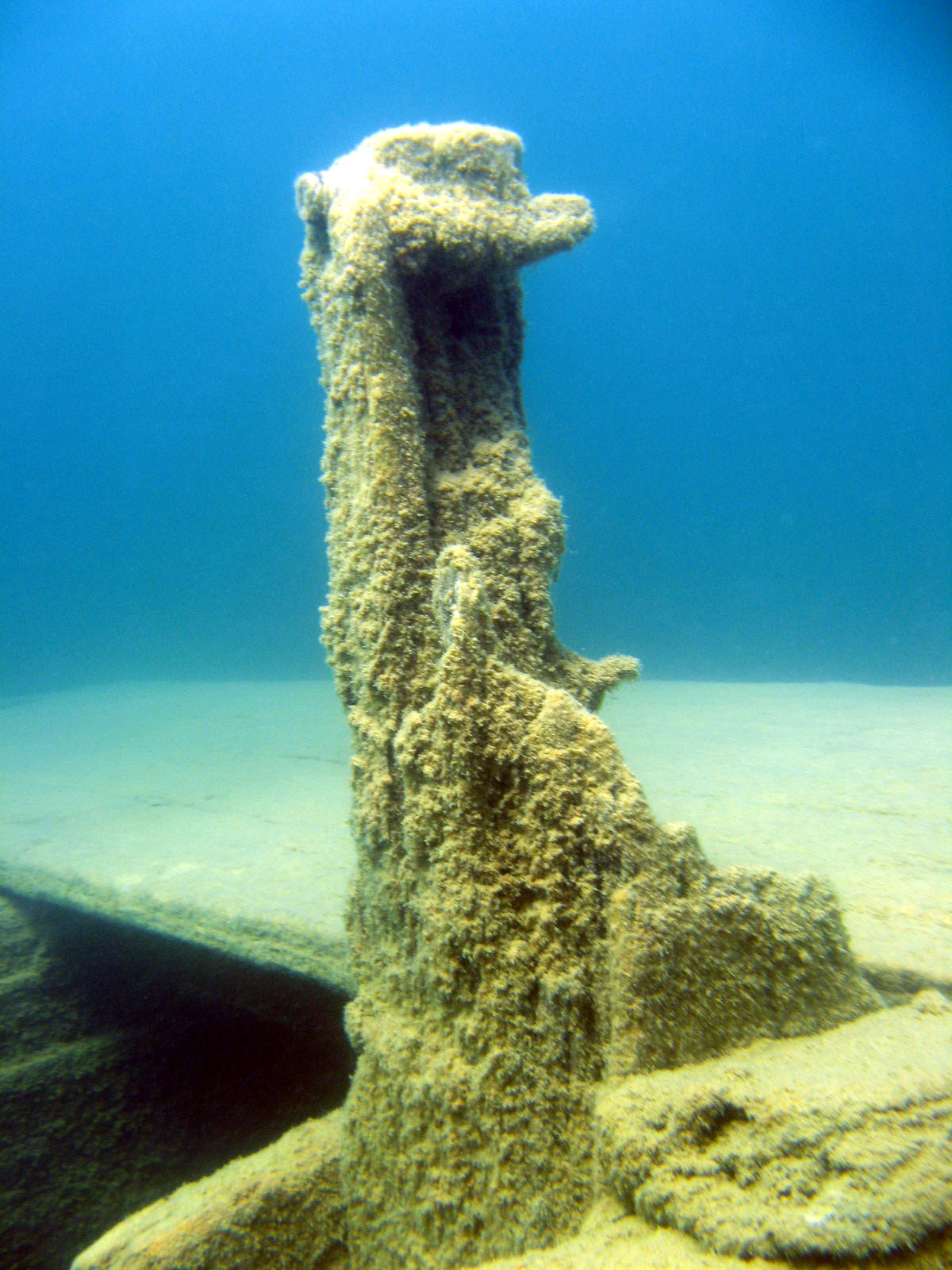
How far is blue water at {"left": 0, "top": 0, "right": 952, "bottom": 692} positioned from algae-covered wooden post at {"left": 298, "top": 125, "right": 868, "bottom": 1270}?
65.8 ft

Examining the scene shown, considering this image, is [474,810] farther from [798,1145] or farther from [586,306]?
[586,306]

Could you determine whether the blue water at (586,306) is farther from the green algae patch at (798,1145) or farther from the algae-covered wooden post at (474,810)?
the green algae patch at (798,1145)

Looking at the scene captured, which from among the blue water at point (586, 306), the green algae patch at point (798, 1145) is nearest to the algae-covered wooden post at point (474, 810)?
the green algae patch at point (798, 1145)

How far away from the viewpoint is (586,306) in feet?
141

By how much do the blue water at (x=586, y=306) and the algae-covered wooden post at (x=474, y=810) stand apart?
789 inches

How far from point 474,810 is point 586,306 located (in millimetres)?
47967

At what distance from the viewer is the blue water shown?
3128cm

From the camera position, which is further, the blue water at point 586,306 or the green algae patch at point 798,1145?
the blue water at point 586,306

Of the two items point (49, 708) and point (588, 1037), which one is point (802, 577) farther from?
point (588, 1037)

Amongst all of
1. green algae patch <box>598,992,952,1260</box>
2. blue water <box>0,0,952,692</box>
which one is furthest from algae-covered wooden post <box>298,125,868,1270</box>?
blue water <box>0,0,952,692</box>

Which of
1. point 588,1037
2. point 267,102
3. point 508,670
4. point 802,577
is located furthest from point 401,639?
point 267,102

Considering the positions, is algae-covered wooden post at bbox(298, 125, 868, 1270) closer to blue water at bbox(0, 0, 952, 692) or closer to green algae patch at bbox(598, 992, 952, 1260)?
green algae patch at bbox(598, 992, 952, 1260)

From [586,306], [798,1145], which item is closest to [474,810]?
[798,1145]

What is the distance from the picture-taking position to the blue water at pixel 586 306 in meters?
31.3
